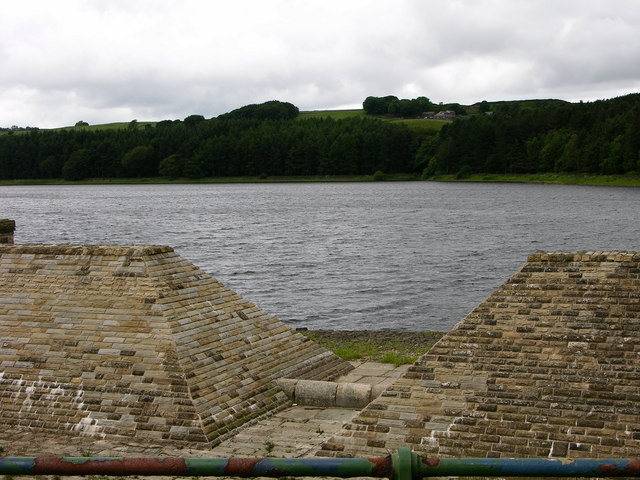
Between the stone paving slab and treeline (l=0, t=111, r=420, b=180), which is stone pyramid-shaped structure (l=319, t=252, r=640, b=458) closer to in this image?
the stone paving slab

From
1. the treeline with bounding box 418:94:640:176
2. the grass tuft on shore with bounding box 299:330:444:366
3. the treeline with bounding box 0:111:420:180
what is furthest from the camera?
the treeline with bounding box 0:111:420:180

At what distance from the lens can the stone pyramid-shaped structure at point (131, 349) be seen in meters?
14.2

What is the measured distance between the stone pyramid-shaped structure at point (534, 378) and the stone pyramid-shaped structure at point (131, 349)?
10.3ft

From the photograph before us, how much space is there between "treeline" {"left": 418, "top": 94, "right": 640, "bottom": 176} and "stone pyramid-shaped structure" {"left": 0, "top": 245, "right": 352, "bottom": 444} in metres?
110

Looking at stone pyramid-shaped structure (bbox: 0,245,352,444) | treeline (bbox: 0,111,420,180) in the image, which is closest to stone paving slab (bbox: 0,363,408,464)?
stone pyramid-shaped structure (bbox: 0,245,352,444)

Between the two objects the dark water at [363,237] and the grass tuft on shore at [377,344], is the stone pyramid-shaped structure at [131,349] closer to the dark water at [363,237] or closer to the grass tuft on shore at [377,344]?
the grass tuft on shore at [377,344]

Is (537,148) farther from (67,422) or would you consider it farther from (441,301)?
(67,422)

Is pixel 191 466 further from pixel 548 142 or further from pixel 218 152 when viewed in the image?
pixel 218 152

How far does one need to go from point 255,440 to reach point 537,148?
132248 millimetres

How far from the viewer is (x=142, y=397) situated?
14.3 meters

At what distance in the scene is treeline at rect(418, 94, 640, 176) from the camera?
404 ft

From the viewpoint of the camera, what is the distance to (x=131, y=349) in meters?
15.1

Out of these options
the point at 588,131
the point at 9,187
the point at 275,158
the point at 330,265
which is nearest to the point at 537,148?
the point at 588,131

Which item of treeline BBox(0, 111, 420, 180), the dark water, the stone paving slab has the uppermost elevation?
treeline BBox(0, 111, 420, 180)
